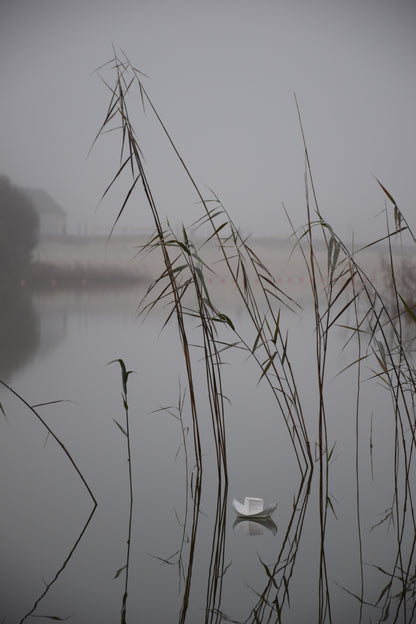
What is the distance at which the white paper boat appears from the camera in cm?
157

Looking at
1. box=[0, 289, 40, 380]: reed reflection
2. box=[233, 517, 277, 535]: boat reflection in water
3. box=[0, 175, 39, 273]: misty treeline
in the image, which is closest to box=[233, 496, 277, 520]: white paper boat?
box=[233, 517, 277, 535]: boat reflection in water

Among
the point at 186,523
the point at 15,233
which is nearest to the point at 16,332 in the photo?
the point at 15,233

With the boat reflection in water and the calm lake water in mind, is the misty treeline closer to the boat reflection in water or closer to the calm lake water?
the calm lake water

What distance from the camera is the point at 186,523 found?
1.54 meters

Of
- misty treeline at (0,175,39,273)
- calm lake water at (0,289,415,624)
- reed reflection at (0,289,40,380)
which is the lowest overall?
calm lake water at (0,289,415,624)

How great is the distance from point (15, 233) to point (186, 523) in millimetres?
8432

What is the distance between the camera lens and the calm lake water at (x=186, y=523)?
1.17 meters

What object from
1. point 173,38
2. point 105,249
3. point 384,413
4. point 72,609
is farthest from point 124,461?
point 173,38

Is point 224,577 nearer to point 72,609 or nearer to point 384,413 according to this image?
point 72,609

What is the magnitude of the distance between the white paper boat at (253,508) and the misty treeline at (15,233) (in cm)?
834

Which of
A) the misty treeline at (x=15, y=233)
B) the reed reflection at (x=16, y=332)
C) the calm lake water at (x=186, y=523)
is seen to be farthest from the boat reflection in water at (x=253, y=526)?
the misty treeline at (x=15, y=233)

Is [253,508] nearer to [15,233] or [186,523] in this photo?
[186,523]

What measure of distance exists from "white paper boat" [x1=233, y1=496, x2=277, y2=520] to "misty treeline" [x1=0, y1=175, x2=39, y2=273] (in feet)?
27.4

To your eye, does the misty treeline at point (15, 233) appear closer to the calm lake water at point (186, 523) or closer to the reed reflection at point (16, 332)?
the reed reflection at point (16, 332)
